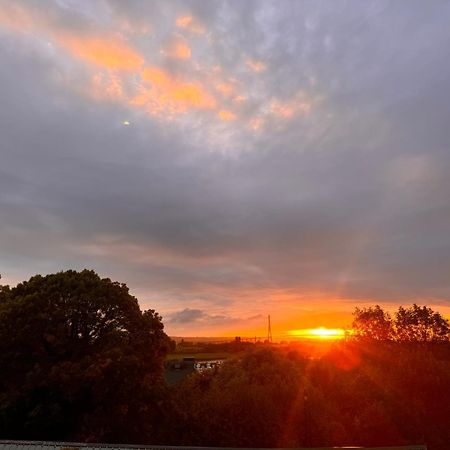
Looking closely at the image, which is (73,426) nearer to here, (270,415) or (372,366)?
(270,415)

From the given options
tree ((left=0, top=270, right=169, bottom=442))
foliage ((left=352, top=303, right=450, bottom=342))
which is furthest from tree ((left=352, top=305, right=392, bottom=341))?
tree ((left=0, top=270, right=169, bottom=442))

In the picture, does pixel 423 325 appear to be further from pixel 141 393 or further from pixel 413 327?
A: pixel 141 393

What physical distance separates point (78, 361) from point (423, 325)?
4088 centimetres

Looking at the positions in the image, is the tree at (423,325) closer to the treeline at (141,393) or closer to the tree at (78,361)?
the treeline at (141,393)

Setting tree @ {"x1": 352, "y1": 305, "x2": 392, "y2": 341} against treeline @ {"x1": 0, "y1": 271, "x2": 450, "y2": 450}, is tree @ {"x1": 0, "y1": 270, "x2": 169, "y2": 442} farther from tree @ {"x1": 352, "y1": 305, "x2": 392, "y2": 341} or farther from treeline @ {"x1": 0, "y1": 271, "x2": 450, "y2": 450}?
tree @ {"x1": 352, "y1": 305, "x2": 392, "y2": 341}

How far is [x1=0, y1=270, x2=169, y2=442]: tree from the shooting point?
89.9 feet

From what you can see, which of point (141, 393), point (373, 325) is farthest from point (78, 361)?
point (373, 325)

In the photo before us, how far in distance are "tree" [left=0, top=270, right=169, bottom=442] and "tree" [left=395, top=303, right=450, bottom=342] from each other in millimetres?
33085

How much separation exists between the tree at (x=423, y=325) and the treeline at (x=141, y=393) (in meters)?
7.14

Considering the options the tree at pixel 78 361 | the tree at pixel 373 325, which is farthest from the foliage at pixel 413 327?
the tree at pixel 78 361

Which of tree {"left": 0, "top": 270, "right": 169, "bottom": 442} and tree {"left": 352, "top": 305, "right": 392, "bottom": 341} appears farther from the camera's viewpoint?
tree {"left": 352, "top": 305, "right": 392, "bottom": 341}

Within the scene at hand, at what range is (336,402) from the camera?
134 feet

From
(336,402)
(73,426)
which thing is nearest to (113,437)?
(73,426)

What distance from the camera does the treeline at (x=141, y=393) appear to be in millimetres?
27594
